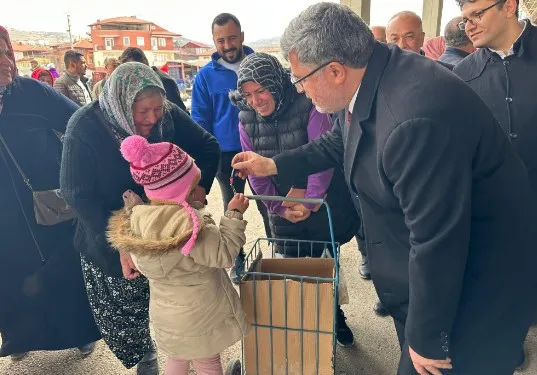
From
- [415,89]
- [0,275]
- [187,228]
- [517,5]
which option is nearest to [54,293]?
[0,275]

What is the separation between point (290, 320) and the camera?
1.48 metres

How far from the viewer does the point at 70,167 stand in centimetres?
155

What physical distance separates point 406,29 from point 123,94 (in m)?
2.28

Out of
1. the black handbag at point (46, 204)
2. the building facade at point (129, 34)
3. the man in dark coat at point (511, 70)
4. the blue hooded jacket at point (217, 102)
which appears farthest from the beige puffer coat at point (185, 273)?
the building facade at point (129, 34)

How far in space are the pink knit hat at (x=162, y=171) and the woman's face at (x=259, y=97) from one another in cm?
68

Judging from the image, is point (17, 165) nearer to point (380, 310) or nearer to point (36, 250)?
point (36, 250)

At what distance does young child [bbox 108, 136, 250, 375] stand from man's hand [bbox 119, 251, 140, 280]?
185 millimetres

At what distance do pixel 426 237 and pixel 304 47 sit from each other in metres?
0.57

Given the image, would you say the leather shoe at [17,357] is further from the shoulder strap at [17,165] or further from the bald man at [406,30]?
the bald man at [406,30]

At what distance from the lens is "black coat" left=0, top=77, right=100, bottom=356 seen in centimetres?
184

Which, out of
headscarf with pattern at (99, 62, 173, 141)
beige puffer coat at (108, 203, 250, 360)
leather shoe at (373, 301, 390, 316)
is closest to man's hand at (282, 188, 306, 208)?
beige puffer coat at (108, 203, 250, 360)

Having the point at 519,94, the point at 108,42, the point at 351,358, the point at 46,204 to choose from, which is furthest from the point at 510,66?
the point at 108,42

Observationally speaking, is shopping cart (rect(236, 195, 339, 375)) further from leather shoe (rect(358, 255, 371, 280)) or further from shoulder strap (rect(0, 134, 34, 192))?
leather shoe (rect(358, 255, 371, 280))

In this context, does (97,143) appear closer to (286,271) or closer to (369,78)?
(286,271)
